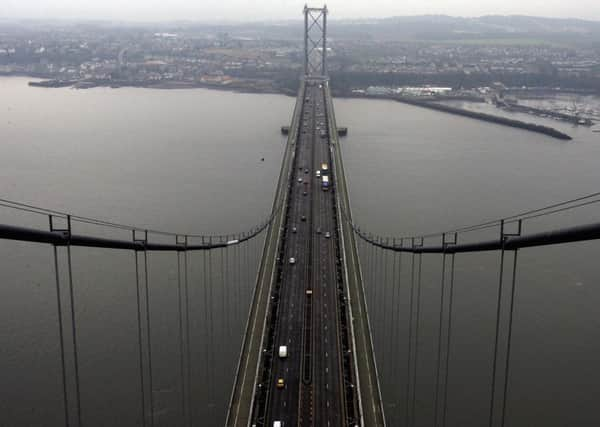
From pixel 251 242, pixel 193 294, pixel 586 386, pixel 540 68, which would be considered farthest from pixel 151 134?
pixel 540 68

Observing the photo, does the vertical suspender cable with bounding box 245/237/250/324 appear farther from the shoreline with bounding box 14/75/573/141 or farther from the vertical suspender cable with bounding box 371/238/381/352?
the shoreline with bounding box 14/75/573/141

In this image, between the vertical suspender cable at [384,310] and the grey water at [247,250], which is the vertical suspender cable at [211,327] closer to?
the grey water at [247,250]

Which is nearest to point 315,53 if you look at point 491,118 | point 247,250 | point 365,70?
point 365,70

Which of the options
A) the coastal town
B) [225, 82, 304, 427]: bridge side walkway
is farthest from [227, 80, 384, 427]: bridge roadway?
the coastal town

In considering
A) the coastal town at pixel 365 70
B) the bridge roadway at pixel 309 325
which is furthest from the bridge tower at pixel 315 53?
the bridge roadway at pixel 309 325

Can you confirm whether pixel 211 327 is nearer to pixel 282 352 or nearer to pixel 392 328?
pixel 282 352
